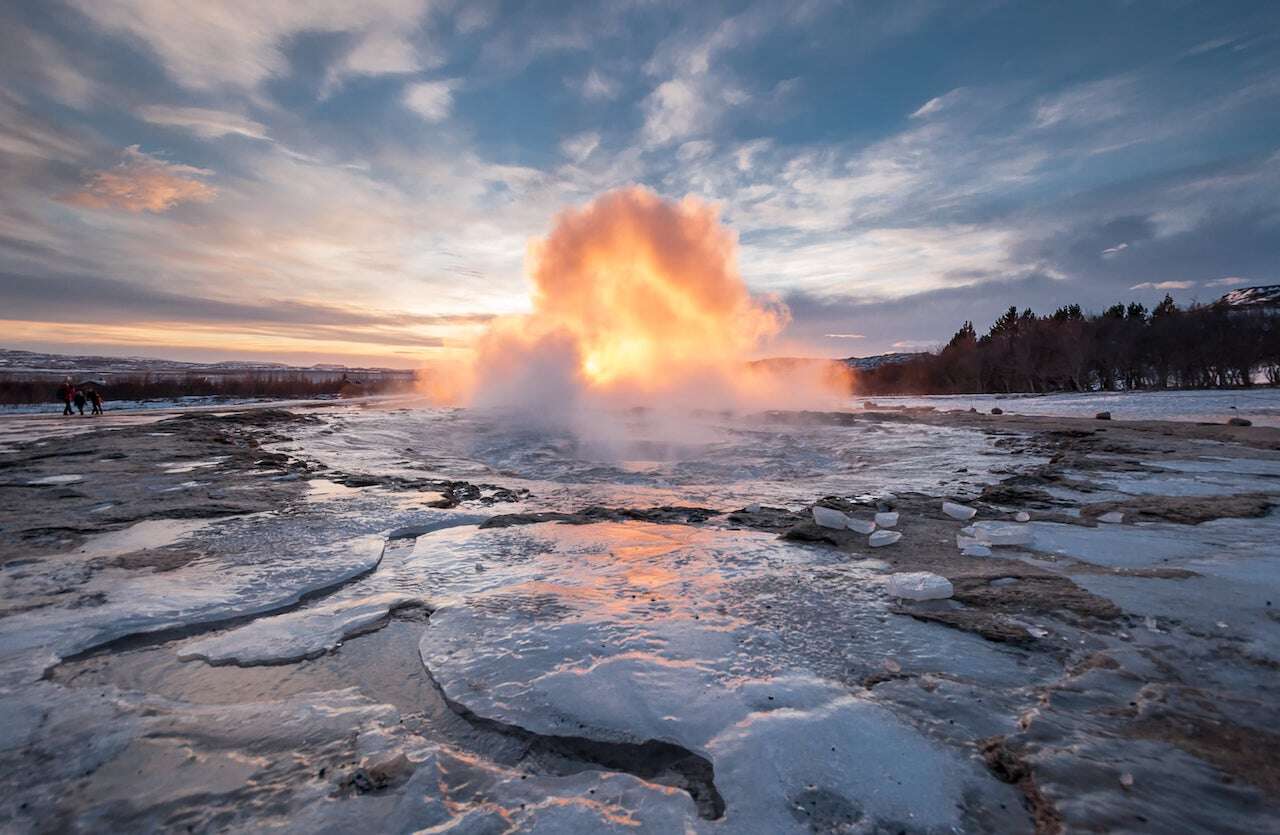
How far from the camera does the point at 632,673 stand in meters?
3.27

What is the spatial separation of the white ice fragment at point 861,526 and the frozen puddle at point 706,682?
1.14 meters

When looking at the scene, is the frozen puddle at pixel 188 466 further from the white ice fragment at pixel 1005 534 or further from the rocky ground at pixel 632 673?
the white ice fragment at pixel 1005 534

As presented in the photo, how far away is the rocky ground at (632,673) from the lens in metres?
2.28

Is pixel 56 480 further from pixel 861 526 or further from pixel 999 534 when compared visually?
pixel 999 534

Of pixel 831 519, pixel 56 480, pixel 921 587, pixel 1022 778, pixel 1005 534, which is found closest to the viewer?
pixel 1022 778

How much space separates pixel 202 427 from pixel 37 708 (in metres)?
18.2

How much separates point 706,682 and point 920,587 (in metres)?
2.30

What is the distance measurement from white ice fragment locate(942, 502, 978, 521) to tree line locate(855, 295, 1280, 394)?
187 feet

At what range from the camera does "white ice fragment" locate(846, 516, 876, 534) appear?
6.39 metres

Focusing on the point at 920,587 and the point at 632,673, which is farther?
the point at 920,587

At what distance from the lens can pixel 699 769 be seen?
2.54 meters

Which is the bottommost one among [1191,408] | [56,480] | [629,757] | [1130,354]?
[629,757]

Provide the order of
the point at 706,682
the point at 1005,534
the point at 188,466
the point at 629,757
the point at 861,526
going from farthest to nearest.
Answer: the point at 188,466
the point at 861,526
the point at 1005,534
the point at 706,682
the point at 629,757

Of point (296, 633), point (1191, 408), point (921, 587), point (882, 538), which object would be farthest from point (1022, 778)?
point (1191, 408)
